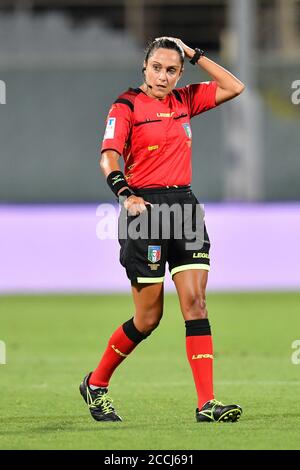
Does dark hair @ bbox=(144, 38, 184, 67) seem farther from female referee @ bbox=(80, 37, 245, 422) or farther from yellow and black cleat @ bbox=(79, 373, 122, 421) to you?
yellow and black cleat @ bbox=(79, 373, 122, 421)

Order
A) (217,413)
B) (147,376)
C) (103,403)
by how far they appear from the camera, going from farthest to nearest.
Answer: (147,376)
(103,403)
(217,413)

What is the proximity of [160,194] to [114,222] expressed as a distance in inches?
325

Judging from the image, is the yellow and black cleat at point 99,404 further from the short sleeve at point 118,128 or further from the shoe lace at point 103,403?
the short sleeve at point 118,128

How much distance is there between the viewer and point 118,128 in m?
7.20

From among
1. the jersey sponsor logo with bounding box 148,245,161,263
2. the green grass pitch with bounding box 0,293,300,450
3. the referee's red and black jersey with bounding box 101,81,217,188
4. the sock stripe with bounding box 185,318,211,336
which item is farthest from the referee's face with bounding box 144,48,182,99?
the green grass pitch with bounding box 0,293,300,450

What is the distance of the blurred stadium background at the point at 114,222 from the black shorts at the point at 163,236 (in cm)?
95

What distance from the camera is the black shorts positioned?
7297 millimetres

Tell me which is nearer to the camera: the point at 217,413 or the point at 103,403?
the point at 217,413

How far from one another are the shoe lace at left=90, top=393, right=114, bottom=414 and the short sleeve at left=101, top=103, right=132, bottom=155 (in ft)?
5.16

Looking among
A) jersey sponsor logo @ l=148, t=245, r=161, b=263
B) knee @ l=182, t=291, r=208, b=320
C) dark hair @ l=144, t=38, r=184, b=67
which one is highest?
dark hair @ l=144, t=38, r=184, b=67

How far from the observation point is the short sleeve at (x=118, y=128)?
717cm

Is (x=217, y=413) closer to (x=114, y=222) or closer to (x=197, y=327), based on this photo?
(x=197, y=327)

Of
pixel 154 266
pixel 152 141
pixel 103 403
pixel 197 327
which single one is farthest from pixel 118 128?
pixel 103 403
